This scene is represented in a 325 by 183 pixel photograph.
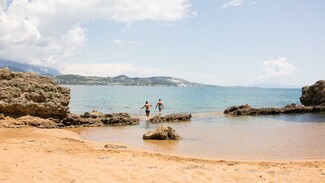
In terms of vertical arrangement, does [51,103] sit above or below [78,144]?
above

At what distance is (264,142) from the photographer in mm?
20750

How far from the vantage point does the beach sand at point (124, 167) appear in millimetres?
10531

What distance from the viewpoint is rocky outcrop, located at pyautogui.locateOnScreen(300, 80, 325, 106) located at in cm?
4953

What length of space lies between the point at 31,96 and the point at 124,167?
1531cm

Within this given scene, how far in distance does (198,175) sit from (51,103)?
57.1 ft

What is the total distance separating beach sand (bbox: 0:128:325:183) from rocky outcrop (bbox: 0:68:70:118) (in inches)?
317

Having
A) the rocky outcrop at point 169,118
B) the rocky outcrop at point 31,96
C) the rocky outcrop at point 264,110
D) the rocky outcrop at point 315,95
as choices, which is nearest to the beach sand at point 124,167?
the rocky outcrop at point 31,96

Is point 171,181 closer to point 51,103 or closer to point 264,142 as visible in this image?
point 264,142

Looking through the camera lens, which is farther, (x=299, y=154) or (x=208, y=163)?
(x=299, y=154)

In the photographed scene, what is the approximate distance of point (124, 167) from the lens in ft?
39.4

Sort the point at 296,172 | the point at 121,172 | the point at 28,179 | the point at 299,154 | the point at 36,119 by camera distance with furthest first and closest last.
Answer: the point at 36,119 < the point at 299,154 < the point at 296,172 < the point at 121,172 < the point at 28,179

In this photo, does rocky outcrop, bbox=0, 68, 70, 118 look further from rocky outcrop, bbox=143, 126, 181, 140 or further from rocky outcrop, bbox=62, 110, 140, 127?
rocky outcrop, bbox=143, 126, 181, 140

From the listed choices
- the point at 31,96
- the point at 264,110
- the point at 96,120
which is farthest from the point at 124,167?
the point at 264,110

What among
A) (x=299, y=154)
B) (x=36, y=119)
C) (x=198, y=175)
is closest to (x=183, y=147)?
(x=299, y=154)
